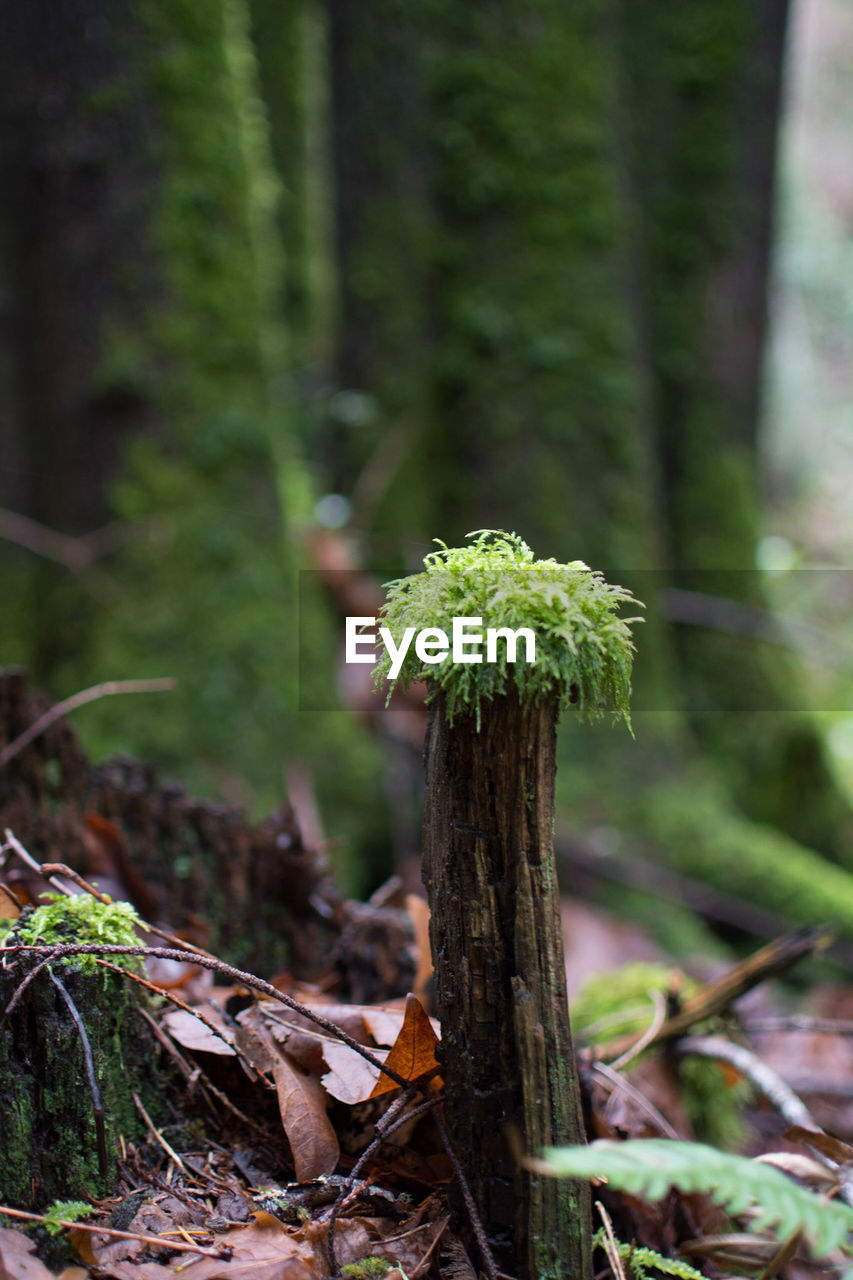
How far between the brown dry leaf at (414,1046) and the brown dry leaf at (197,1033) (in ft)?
0.92

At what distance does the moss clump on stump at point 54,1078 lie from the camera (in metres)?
1.19

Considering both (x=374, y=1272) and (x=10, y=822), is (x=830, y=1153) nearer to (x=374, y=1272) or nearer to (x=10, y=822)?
(x=374, y=1272)

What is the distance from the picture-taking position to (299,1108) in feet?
4.44

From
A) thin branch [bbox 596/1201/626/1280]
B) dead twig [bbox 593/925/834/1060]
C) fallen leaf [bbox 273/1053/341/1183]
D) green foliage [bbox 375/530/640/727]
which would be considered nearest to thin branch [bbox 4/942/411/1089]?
fallen leaf [bbox 273/1053/341/1183]

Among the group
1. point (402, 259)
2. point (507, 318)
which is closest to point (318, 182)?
point (402, 259)

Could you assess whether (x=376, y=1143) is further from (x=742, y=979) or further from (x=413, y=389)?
(x=413, y=389)

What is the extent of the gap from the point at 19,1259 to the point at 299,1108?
0.40 meters

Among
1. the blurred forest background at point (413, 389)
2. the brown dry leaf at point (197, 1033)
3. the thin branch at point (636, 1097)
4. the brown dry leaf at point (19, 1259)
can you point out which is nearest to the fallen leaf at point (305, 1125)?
the brown dry leaf at point (197, 1033)

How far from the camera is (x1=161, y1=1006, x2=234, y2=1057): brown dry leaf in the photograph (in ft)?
4.80

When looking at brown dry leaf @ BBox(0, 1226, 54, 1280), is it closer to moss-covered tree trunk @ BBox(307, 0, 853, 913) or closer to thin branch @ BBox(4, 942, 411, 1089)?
thin branch @ BBox(4, 942, 411, 1089)

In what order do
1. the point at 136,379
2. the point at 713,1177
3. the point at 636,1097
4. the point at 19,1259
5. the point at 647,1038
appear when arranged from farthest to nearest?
the point at 136,379
the point at 647,1038
the point at 636,1097
the point at 19,1259
the point at 713,1177

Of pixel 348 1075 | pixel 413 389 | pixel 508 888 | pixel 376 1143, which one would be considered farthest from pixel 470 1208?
pixel 413 389

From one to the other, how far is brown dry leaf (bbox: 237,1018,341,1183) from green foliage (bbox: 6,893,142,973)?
9.2 inches

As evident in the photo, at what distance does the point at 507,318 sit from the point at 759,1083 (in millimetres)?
3419
